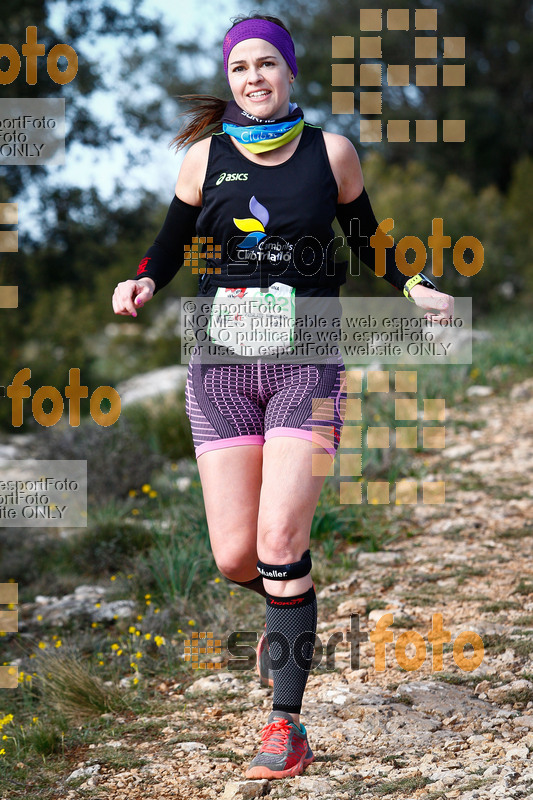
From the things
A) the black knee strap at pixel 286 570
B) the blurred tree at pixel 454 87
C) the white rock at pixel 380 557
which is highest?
the blurred tree at pixel 454 87

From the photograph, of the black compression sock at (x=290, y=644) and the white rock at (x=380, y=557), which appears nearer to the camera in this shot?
the black compression sock at (x=290, y=644)

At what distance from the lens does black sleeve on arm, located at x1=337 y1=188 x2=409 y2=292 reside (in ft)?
9.50

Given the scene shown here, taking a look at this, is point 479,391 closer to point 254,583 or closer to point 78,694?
point 254,583

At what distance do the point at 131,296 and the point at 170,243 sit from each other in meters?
0.34

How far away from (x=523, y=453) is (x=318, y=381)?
12.9 feet

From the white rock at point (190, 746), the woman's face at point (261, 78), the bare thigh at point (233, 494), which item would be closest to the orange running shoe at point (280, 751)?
the white rock at point (190, 746)

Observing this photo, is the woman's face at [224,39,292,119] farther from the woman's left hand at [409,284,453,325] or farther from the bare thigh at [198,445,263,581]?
the bare thigh at [198,445,263,581]

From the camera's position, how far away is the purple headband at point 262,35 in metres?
2.78

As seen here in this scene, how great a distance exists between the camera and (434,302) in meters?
2.74

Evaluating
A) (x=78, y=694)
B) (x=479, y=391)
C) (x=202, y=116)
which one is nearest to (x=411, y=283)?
(x=202, y=116)

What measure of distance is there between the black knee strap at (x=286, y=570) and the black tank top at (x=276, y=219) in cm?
85

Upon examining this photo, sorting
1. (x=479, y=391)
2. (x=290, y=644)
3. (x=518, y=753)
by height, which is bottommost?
(x=518, y=753)

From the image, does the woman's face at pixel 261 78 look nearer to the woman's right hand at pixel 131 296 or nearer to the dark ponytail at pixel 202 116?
the dark ponytail at pixel 202 116

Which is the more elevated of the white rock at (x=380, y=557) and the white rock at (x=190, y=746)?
the white rock at (x=380, y=557)
